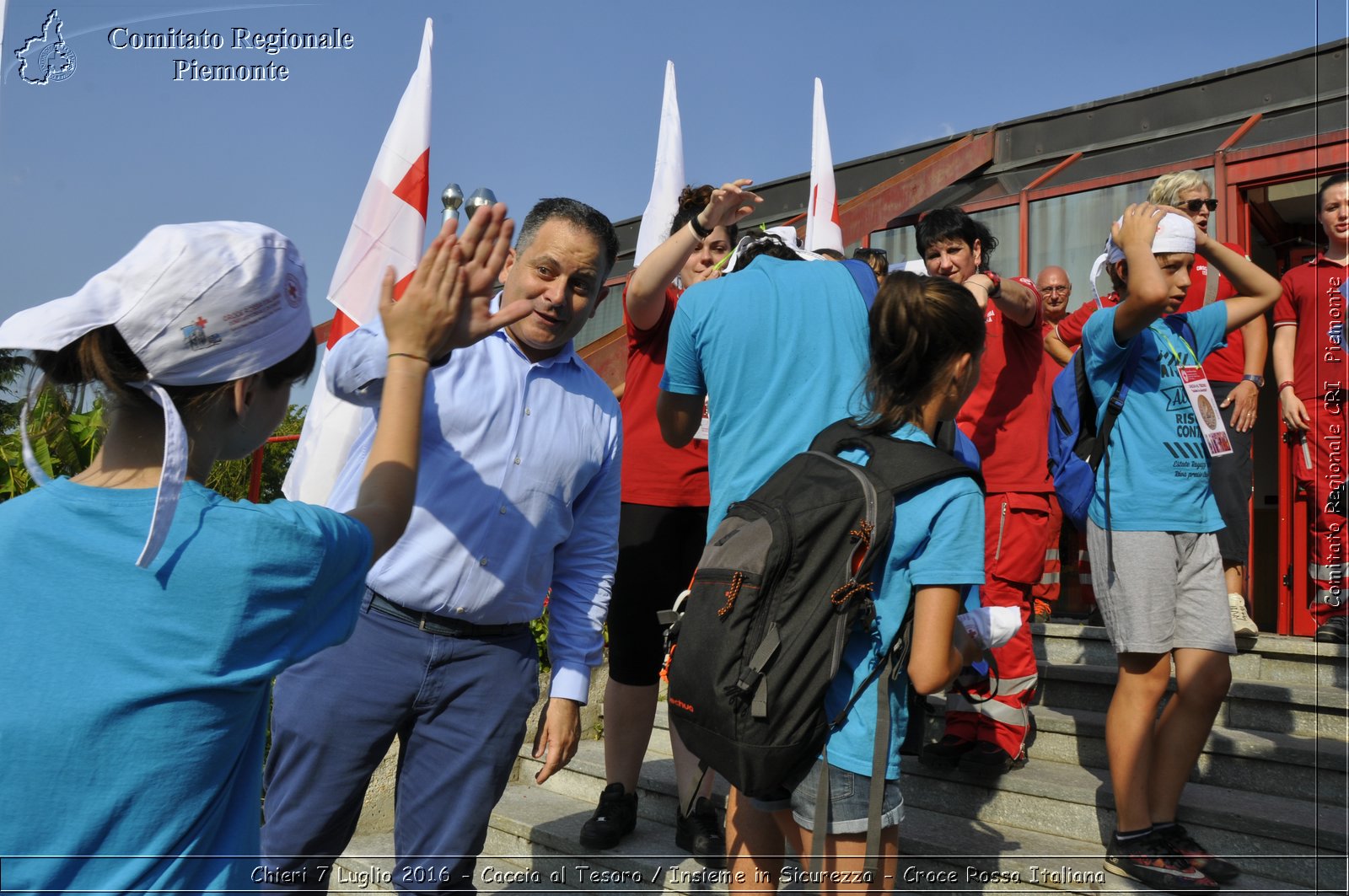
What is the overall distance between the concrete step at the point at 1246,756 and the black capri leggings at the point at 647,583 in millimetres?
1089

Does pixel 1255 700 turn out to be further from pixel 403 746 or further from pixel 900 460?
pixel 403 746

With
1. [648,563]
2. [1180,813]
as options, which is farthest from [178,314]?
[1180,813]

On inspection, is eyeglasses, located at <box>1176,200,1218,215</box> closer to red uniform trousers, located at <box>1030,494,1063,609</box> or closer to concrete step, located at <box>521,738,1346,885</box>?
red uniform trousers, located at <box>1030,494,1063,609</box>

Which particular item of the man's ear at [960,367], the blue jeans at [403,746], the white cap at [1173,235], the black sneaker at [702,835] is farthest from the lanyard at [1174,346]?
the blue jeans at [403,746]

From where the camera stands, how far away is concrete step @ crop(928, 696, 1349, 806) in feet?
12.2

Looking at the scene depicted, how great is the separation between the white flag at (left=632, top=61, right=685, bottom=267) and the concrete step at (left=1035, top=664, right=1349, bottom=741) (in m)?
2.87

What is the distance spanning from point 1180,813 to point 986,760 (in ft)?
2.26

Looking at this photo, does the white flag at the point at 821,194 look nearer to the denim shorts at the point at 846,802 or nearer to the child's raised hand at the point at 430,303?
the denim shorts at the point at 846,802

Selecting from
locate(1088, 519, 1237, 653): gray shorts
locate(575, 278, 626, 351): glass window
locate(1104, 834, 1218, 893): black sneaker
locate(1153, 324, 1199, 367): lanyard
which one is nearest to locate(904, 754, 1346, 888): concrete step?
locate(1104, 834, 1218, 893): black sneaker

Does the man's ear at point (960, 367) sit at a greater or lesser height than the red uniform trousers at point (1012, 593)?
greater

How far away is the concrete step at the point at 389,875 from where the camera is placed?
4082 millimetres

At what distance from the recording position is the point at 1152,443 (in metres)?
3.34

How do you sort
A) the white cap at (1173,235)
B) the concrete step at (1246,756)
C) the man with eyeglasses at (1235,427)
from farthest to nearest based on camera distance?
the man with eyeglasses at (1235,427), the concrete step at (1246,756), the white cap at (1173,235)

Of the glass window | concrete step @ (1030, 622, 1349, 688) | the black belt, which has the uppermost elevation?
the glass window
